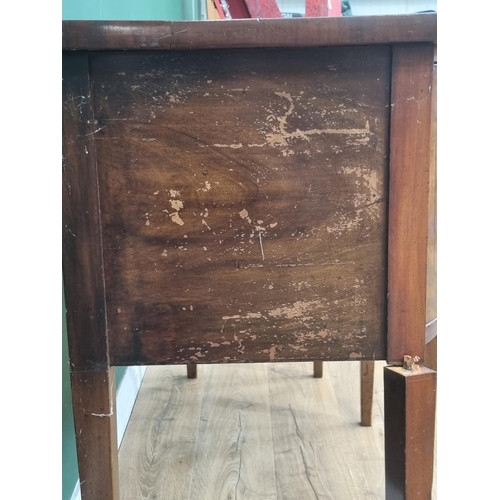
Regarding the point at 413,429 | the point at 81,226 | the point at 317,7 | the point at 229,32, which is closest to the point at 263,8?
the point at 317,7

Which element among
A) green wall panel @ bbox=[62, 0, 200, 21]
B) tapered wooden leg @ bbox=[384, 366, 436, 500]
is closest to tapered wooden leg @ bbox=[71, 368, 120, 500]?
tapered wooden leg @ bbox=[384, 366, 436, 500]

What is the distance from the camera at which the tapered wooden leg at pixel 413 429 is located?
640 mm

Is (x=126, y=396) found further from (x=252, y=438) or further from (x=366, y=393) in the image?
(x=366, y=393)

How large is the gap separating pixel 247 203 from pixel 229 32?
0.18 metres

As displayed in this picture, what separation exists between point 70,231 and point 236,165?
0.20 m

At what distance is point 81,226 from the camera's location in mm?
607

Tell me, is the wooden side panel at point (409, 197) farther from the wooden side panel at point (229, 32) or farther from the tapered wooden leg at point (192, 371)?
the tapered wooden leg at point (192, 371)

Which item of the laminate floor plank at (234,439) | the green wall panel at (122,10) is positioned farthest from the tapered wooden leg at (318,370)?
the green wall panel at (122,10)

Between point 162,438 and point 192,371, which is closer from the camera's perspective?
point 162,438

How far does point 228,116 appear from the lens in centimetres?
59

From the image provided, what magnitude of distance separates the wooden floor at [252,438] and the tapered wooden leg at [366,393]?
0.08 ft

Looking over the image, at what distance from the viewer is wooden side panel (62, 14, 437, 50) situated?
554mm
